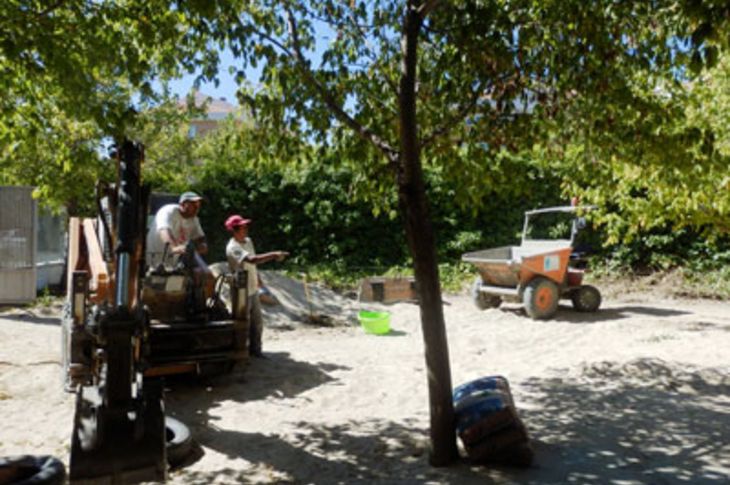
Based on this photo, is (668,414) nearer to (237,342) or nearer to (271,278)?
(237,342)

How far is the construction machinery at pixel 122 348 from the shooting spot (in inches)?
120

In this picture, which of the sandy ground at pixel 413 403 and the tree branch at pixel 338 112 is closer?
the sandy ground at pixel 413 403

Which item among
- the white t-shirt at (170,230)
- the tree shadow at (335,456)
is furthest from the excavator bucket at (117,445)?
the white t-shirt at (170,230)

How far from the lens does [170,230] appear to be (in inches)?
262

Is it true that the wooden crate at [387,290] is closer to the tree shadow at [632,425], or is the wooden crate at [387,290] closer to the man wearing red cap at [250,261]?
the man wearing red cap at [250,261]

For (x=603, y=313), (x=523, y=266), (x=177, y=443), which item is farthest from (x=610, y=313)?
(x=177, y=443)

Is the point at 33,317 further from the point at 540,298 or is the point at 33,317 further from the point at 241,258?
the point at 540,298

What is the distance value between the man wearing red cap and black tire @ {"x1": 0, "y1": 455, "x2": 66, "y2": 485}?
382 centimetres

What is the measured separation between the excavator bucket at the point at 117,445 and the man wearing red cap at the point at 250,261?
13.9ft

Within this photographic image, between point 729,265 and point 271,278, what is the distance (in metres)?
10.5

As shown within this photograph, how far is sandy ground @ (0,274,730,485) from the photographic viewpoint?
440 cm

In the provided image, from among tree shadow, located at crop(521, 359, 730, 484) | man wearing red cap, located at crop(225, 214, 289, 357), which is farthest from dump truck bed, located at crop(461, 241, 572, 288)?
man wearing red cap, located at crop(225, 214, 289, 357)

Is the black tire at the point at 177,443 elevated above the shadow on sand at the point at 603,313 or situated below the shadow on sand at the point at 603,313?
below

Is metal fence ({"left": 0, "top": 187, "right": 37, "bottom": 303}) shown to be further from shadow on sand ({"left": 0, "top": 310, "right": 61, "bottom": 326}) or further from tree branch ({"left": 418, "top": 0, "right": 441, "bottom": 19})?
tree branch ({"left": 418, "top": 0, "right": 441, "bottom": 19})
